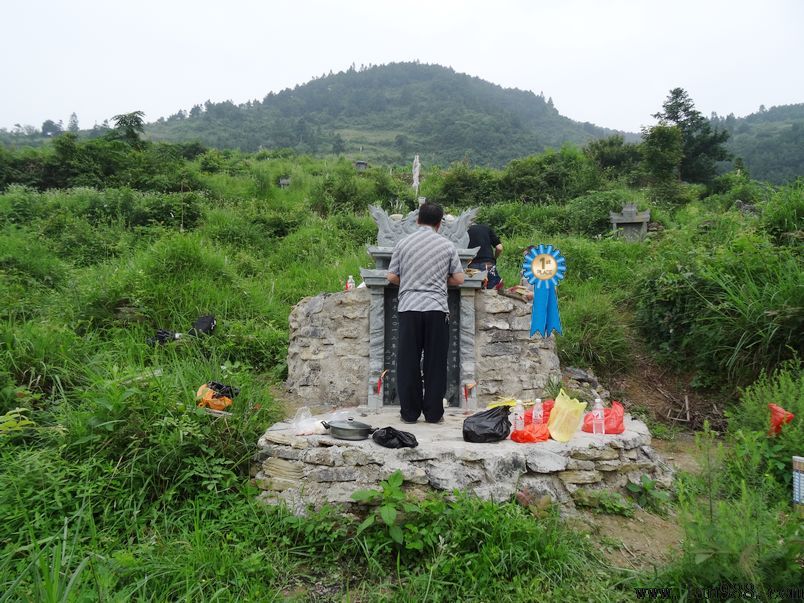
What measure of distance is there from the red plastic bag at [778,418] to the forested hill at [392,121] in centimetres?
1938

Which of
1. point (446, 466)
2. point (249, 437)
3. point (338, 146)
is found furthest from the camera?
point (338, 146)

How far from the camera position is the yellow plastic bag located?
3.75 meters

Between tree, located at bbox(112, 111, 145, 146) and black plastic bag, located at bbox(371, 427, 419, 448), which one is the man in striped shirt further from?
tree, located at bbox(112, 111, 145, 146)

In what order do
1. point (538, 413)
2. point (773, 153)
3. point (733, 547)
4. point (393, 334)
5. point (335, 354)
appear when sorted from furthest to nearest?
point (773, 153) → point (335, 354) → point (393, 334) → point (538, 413) → point (733, 547)

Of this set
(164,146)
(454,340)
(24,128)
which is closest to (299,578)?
(454,340)

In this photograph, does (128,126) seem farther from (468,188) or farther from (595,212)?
(595,212)

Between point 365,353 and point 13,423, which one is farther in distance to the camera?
point 365,353

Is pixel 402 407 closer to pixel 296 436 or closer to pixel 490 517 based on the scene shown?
pixel 296 436

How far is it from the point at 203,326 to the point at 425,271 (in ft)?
10.7

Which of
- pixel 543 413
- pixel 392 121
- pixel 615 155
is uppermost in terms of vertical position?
pixel 392 121

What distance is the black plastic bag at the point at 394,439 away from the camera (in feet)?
11.0

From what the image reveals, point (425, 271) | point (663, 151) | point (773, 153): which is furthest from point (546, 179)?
point (773, 153)

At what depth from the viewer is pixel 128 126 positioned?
18.5 m

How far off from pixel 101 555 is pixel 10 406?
2147 mm
